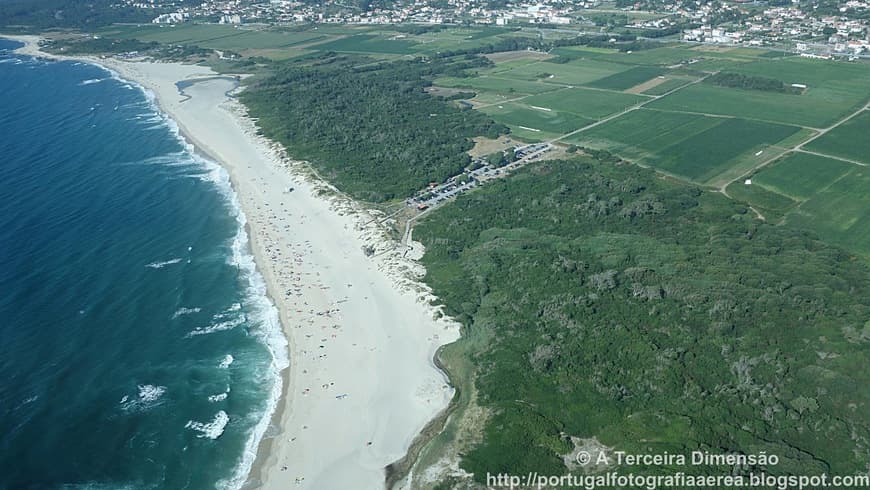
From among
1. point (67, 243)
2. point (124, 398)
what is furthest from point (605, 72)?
point (124, 398)

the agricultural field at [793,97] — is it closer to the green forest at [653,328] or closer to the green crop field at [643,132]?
the green crop field at [643,132]

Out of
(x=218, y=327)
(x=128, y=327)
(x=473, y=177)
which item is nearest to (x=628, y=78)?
(x=473, y=177)

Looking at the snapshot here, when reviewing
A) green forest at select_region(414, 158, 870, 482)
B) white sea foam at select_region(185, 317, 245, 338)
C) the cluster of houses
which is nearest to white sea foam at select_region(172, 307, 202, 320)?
white sea foam at select_region(185, 317, 245, 338)

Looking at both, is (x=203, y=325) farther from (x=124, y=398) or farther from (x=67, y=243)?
(x=67, y=243)

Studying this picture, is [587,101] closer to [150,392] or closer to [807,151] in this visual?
[807,151]

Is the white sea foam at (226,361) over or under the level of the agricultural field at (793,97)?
under

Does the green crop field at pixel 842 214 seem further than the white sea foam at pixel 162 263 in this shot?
No

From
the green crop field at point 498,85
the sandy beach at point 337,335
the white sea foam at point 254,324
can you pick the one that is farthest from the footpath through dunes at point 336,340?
the green crop field at point 498,85

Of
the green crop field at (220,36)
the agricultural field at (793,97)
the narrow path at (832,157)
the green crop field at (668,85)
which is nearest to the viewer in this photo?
the narrow path at (832,157)

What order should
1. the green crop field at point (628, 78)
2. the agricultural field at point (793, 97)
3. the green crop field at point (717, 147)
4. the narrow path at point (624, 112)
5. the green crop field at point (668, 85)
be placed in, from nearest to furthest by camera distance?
1. the green crop field at point (717, 147)
2. the narrow path at point (624, 112)
3. the agricultural field at point (793, 97)
4. the green crop field at point (668, 85)
5. the green crop field at point (628, 78)
